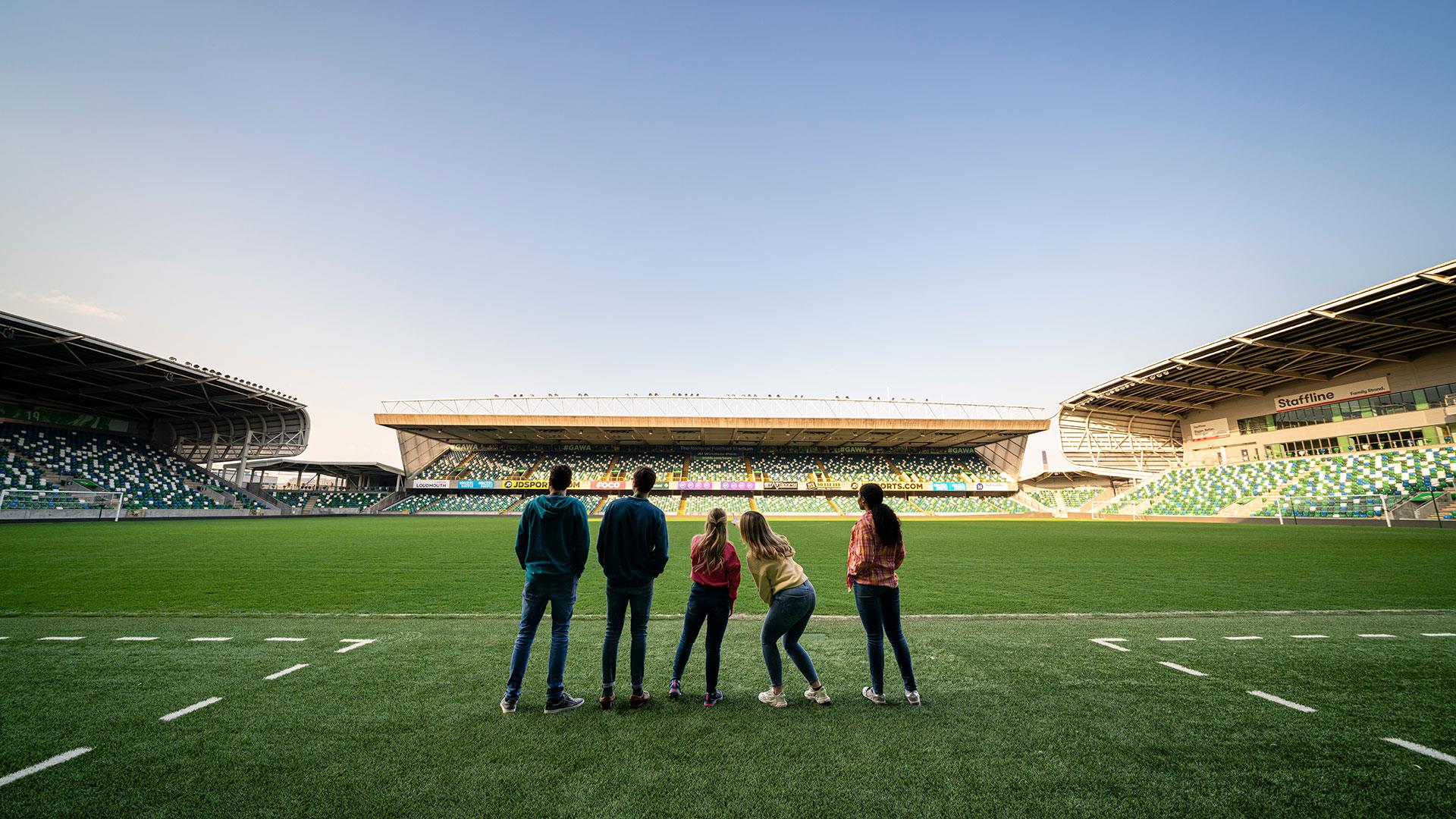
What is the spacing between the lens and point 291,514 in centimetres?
4397

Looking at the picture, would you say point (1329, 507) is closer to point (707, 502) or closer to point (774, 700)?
point (774, 700)

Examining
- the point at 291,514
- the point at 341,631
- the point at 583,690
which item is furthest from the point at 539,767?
the point at 291,514

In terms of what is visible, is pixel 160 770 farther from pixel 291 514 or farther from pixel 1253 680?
pixel 291 514

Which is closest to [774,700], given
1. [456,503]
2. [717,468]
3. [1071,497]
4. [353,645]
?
[353,645]

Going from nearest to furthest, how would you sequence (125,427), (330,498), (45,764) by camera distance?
(45,764)
(125,427)
(330,498)

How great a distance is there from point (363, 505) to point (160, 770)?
56.9m

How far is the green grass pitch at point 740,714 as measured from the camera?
2730 mm

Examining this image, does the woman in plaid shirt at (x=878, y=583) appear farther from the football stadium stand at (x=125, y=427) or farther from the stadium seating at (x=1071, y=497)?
the stadium seating at (x=1071, y=497)

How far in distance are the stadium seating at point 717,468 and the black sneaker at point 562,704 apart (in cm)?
4910

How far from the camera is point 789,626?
4074 mm

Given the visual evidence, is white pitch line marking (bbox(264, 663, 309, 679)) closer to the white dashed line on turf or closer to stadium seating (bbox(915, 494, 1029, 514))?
the white dashed line on turf

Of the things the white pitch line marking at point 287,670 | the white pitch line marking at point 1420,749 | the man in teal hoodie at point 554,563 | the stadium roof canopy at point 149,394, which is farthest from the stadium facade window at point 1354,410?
the stadium roof canopy at point 149,394

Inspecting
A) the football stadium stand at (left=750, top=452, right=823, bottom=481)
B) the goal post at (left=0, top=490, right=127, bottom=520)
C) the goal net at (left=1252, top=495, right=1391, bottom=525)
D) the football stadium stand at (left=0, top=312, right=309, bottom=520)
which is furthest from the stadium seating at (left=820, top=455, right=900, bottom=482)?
the goal post at (left=0, top=490, right=127, bottom=520)

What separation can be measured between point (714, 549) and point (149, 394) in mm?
48960
